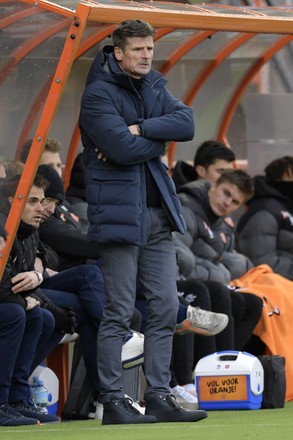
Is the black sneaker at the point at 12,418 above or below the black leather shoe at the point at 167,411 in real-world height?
below

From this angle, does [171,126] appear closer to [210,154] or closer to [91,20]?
[91,20]

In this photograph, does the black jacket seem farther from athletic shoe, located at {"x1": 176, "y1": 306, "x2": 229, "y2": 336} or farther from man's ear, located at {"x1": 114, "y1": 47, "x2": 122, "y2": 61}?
man's ear, located at {"x1": 114, "y1": 47, "x2": 122, "y2": 61}

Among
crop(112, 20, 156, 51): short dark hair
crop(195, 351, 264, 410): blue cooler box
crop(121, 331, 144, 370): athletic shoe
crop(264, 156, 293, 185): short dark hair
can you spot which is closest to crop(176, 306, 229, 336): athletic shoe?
crop(195, 351, 264, 410): blue cooler box

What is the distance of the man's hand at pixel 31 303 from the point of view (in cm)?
814

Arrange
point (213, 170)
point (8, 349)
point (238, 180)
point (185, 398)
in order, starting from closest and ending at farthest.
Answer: point (8, 349) < point (185, 398) < point (238, 180) < point (213, 170)

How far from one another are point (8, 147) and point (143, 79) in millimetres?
1134

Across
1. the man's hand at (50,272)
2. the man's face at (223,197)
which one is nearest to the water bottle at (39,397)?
the man's hand at (50,272)

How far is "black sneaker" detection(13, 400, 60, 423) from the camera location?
816cm

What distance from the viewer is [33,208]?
8289mm

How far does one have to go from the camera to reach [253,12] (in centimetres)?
975

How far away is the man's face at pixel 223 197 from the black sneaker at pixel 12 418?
330 centimetres

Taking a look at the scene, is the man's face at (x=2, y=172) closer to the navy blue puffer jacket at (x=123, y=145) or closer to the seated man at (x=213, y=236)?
the navy blue puffer jacket at (x=123, y=145)

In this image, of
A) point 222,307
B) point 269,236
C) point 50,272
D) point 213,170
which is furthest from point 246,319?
point 50,272

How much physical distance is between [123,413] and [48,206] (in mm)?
1958
